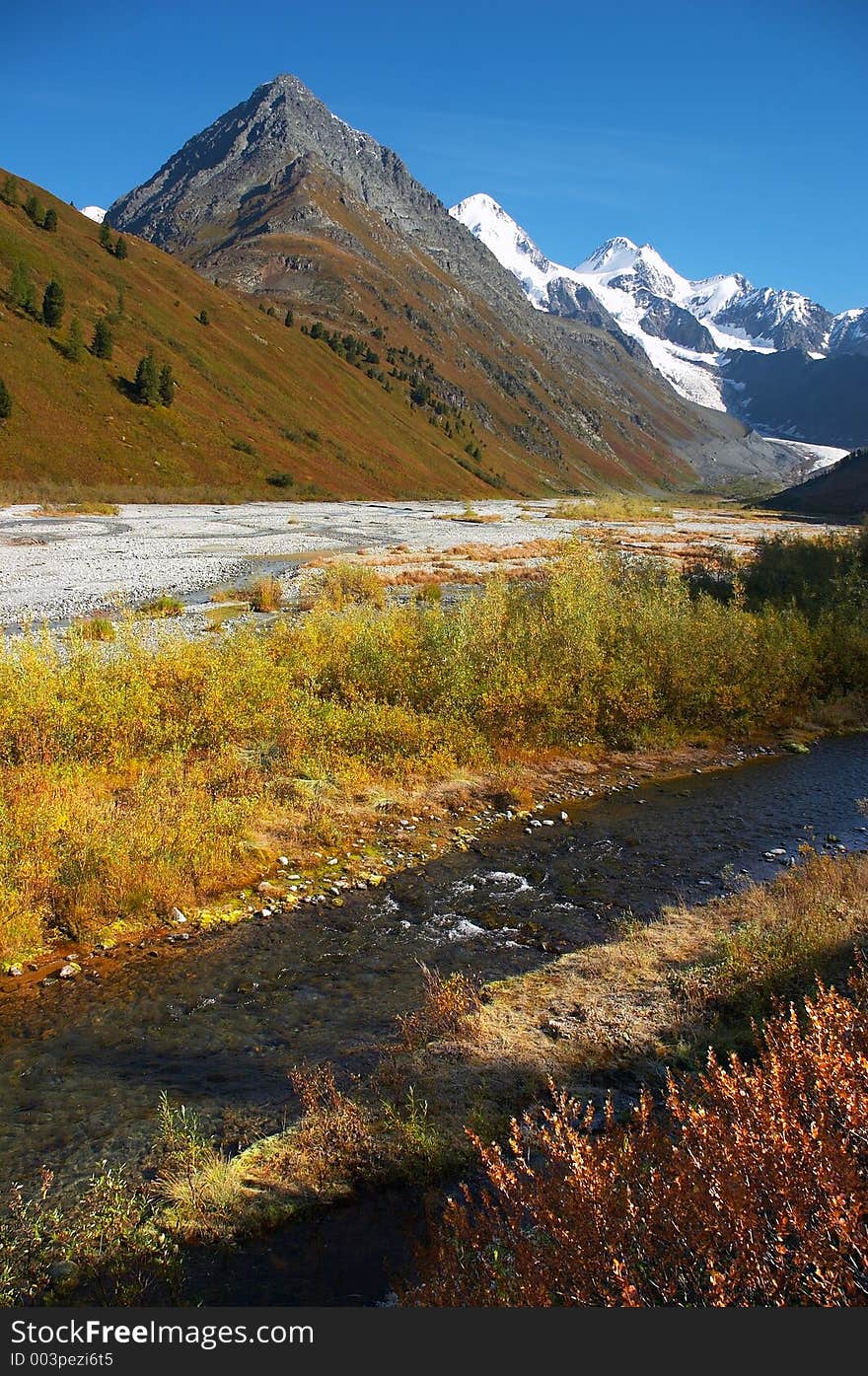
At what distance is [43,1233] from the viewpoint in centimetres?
550

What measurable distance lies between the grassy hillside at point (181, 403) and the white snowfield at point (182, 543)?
13505 millimetres

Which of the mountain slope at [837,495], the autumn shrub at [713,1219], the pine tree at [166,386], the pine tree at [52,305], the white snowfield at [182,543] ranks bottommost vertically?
the autumn shrub at [713,1219]

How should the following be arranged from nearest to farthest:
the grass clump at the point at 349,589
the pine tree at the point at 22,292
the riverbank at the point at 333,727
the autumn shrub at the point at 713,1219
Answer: the autumn shrub at the point at 713,1219, the riverbank at the point at 333,727, the grass clump at the point at 349,589, the pine tree at the point at 22,292

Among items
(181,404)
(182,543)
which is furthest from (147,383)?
(182,543)

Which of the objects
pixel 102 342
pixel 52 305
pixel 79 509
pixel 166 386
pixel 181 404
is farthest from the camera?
pixel 181 404

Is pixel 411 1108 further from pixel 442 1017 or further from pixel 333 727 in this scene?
pixel 333 727

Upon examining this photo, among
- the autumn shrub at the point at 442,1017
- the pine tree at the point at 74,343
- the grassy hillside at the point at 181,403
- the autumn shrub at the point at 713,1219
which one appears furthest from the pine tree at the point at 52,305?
the autumn shrub at the point at 713,1219

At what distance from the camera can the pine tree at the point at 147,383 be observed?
10290cm

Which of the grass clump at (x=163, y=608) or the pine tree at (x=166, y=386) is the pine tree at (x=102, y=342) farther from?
the grass clump at (x=163, y=608)

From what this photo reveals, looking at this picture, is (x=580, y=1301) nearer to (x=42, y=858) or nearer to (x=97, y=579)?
(x=42, y=858)

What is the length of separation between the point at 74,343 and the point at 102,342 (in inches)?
167

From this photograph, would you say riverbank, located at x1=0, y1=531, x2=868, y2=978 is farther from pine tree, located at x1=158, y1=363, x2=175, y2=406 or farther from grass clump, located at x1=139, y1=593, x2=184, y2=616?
pine tree, located at x1=158, y1=363, x2=175, y2=406

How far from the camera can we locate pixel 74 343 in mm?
101688

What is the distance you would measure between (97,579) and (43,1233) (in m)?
33.4
